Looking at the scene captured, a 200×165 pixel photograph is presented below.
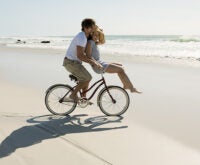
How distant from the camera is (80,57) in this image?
287 inches

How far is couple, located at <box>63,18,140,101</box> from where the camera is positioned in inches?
286

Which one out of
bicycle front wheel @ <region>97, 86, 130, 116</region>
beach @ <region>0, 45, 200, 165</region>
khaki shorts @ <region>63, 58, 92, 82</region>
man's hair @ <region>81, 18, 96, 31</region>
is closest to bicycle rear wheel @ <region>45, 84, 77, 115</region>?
beach @ <region>0, 45, 200, 165</region>

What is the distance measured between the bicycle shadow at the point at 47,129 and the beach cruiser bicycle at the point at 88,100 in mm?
209

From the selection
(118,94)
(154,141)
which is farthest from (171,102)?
(154,141)

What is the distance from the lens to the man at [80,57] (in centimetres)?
719

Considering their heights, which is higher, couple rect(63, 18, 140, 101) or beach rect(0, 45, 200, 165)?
couple rect(63, 18, 140, 101)

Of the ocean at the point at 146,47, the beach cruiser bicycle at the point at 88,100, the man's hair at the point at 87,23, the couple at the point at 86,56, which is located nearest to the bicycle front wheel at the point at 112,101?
the beach cruiser bicycle at the point at 88,100

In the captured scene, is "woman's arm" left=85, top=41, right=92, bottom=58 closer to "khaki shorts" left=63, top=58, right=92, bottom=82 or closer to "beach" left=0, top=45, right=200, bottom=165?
"khaki shorts" left=63, top=58, right=92, bottom=82

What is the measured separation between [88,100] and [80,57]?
0.99 metres

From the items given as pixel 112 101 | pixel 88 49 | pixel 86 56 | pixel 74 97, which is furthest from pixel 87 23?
pixel 112 101

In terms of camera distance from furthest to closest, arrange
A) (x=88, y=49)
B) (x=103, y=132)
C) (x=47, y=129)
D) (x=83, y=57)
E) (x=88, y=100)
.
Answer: (x=88, y=100) → (x=88, y=49) → (x=83, y=57) → (x=47, y=129) → (x=103, y=132)

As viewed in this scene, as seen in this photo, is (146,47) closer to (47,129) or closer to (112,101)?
(112,101)

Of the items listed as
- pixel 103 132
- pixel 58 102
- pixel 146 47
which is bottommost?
pixel 146 47

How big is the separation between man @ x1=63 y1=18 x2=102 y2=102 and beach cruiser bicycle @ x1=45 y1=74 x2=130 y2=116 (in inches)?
6.6
